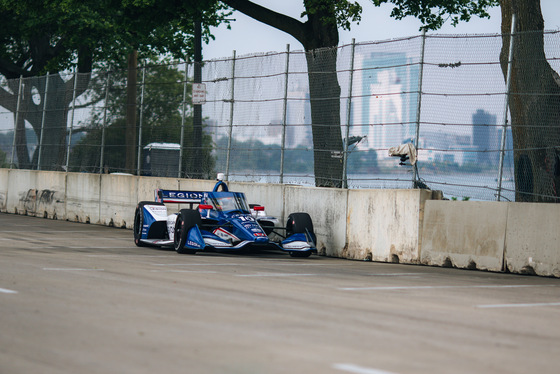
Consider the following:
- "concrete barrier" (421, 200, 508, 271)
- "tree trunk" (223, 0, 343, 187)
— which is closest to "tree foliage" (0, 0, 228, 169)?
"tree trunk" (223, 0, 343, 187)

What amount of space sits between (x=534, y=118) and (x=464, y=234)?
86.2 inches

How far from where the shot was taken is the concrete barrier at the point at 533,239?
13430 mm

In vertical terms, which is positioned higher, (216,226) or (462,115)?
(462,115)

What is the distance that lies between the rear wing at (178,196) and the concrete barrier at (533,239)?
254 inches

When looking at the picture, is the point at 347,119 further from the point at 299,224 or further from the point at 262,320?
the point at 262,320

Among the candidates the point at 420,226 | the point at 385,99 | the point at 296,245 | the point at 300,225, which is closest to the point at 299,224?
the point at 300,225

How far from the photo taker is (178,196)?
17641 millimetres

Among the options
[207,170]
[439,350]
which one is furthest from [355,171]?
[439,350]

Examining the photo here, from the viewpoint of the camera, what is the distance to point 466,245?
14477 millimetres

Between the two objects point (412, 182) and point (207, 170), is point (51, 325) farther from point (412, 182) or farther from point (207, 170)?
point (207, 170)

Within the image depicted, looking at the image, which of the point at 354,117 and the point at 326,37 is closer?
the point at 354,117

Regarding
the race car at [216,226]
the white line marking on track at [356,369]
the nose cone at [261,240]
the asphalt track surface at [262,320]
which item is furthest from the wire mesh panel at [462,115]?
the white line marking on track at [356,369]

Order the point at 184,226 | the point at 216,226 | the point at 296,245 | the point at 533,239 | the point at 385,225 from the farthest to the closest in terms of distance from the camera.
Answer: the point at 216,226 → the point at 296,245 → the point at 385,225 → the point at 184,226 → the point at 533,239

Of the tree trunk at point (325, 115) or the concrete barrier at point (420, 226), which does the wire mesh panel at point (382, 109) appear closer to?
the concrete barrier at point (420, 226)
